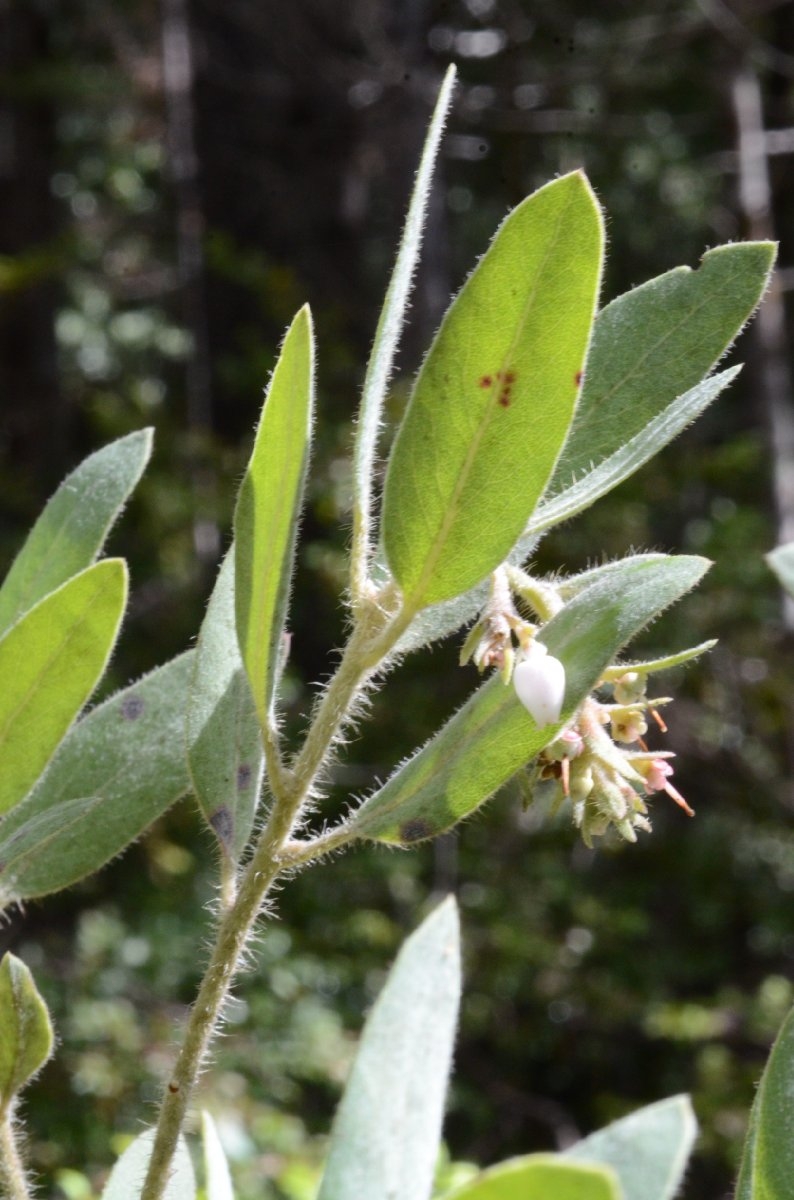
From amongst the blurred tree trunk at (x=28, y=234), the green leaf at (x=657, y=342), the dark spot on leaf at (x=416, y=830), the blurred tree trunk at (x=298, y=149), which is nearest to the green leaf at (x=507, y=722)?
the dark spot on leaf at (x=416, y=830)

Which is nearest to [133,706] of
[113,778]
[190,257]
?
[113,778]

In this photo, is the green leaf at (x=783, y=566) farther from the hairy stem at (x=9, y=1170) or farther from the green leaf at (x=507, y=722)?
the hairy stem at (x=9, y=1170)

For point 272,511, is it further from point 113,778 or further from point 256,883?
point 113,778

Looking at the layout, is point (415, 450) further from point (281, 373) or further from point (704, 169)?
point (704, 169)

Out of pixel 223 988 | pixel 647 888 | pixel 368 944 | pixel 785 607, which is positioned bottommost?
pixel 647 888

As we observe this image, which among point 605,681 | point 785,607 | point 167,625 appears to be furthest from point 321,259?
point 605,681

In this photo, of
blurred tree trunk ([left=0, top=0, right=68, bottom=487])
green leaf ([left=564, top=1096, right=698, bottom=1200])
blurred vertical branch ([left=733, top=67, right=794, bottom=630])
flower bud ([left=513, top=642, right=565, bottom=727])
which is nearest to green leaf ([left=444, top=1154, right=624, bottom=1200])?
green leaf ([left=564, top=1096, right=698, bottom=1200])

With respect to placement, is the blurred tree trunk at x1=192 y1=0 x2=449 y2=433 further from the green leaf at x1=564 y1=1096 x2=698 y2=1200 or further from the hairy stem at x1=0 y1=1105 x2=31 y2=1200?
the green leaf at x1=564 y1=1096 x2=698 y2=1200
